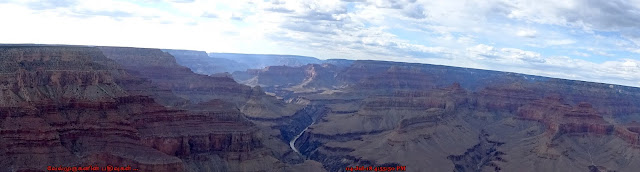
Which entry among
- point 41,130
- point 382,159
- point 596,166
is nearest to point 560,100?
point 596,166

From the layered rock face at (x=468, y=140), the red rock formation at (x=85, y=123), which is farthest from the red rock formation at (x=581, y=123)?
the red rock formation at (x=85, y=123)

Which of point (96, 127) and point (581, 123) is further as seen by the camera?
point (581, 123)

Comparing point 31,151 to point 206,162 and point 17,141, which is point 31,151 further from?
point 206,162
